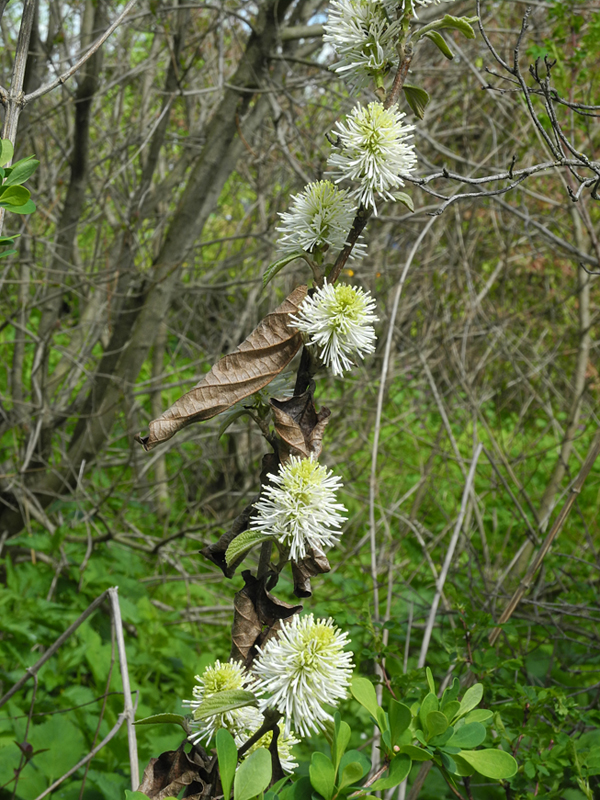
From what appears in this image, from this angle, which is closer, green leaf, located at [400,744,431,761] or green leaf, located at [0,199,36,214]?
green leaf, located at [400,744,431,761]

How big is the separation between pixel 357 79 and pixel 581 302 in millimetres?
3124

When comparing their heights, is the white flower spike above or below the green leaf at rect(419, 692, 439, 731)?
below

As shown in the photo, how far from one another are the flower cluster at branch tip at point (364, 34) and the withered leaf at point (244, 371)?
1.23 feet

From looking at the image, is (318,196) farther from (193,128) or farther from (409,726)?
(193,128)

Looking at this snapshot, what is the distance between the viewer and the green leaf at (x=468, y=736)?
96cm

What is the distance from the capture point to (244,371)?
948 mm

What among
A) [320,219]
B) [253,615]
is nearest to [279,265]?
[320,219]

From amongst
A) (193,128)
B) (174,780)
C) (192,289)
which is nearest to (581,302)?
(192,289)

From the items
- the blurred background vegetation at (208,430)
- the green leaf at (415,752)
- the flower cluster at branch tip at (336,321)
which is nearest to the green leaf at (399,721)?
the green leaf at (415,752)

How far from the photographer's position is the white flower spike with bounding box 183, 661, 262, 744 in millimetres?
919

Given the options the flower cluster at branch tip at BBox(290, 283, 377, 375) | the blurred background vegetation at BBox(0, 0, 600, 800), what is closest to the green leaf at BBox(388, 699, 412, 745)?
the flower cluster at branch tip at BBox(290, 283, 377, 375)

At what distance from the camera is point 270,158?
4992 mm

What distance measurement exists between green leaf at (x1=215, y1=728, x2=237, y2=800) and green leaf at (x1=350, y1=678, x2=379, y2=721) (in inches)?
7.6

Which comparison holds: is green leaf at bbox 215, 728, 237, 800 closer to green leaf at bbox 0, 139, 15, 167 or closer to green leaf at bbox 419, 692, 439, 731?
green leaf at bbox 419, 692, 439, 731
